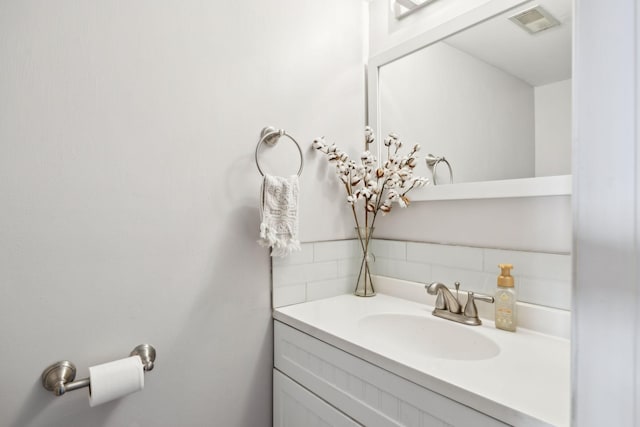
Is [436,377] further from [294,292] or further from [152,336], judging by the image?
[152,336]

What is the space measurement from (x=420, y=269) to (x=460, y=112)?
57 centimetres

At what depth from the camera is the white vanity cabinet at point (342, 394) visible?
70 cm

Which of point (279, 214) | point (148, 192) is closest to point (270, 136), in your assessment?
point (279, 214)

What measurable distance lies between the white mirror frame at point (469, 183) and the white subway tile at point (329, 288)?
421 mm

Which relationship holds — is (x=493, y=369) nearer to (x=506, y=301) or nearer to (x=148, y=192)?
(x=506, y=301)

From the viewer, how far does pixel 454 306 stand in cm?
108

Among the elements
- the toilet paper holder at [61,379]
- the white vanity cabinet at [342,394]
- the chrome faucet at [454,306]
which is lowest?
the white vanity cabinet at [342,394]

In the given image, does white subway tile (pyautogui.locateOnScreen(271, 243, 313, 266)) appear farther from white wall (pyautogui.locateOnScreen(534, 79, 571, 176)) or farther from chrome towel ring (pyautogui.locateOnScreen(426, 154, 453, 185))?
white wall (pyautogui.locateOnScreen(534, 79, 571, 176))

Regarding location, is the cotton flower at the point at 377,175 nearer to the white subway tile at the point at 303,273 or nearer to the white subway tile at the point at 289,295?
the white subway tile at the point at 303,273

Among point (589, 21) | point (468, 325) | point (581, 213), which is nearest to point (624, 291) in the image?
point (581, 213)

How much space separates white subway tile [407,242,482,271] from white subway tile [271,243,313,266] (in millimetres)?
378

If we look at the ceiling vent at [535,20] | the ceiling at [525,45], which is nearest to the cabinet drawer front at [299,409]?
the ceiling at [525,45]

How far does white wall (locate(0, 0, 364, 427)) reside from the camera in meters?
Result: 0.78

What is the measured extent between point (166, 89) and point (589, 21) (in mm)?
945
